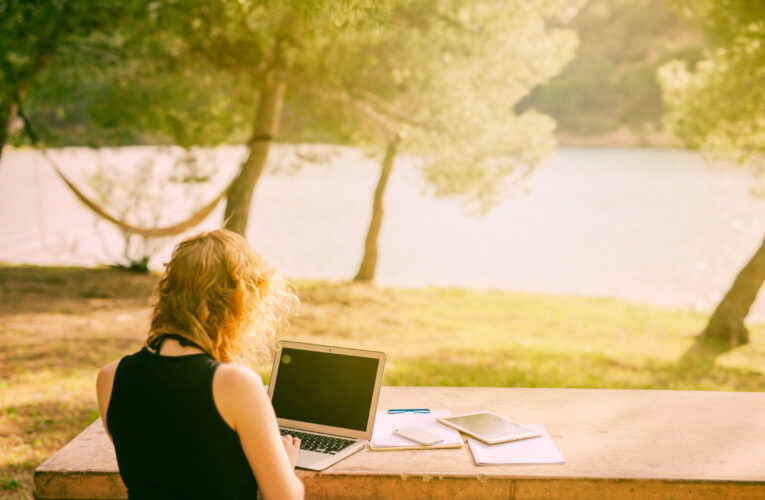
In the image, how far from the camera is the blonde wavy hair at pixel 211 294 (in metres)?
1.74

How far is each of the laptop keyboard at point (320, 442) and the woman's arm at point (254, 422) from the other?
685 millimetres

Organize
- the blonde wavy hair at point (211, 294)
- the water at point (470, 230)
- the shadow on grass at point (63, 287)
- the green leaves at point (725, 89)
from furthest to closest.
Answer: the water at point (470, 230), the shadow on grass at point (63, 287), the green leaves at point (725, 89), the blonde wavy hair at point (211, 294)

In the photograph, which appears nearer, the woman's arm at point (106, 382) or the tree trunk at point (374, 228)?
the woman's arm at point (106, 382)

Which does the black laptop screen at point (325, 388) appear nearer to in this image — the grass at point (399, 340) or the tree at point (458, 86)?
the grass at point (399, 340)

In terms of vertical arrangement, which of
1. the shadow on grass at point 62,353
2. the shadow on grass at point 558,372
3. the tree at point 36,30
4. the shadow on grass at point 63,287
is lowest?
the shadow on grass at point 63,287

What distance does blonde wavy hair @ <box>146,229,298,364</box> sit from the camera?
5.71ft

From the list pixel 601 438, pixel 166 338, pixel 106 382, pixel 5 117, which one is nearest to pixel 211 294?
pixel 166 338

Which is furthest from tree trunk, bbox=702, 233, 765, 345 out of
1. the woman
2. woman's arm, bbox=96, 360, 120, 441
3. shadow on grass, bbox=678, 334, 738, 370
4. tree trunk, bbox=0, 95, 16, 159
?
tree trunk, bbox=0, 95, 16, 159

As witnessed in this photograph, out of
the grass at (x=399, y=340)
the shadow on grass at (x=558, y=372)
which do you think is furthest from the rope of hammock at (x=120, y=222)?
the shadow on grass at (x=558, y=372)

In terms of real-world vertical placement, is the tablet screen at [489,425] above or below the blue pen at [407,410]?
above

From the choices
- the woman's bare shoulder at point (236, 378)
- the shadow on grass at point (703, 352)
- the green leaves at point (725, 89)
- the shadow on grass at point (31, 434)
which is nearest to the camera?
the woman's bare shoulder at point (236, 378)

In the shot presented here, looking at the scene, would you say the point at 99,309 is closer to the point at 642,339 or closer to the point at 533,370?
the point at 533,370

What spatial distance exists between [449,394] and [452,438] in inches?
23.8

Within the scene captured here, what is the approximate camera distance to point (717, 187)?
115ft
